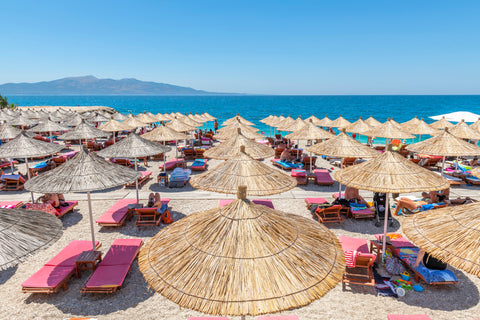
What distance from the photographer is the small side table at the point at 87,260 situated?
6.28 meters

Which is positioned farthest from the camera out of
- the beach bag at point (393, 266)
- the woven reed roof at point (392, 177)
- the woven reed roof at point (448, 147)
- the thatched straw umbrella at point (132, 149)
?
the woven reed roof at point (448, 147)

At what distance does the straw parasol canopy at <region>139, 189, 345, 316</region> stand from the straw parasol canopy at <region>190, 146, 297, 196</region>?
2.32m

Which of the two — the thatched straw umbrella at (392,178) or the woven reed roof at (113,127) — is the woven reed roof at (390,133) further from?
the woven reed roof at (113,127)

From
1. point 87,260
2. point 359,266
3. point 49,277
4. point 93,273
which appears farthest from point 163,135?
point 359,266

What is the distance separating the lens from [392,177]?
6516 millimetres

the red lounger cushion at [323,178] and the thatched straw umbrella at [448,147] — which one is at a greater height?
the thatched straw umbrella at [448,147]

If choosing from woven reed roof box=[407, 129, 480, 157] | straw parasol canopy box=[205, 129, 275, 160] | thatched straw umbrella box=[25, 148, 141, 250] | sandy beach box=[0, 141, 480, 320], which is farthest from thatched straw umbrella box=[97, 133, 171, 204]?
woven reed roof box=[407, 129, 480, 157]

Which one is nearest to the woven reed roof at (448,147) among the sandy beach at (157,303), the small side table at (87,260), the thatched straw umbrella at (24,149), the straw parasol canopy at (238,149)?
the sandy beach at (157,303)

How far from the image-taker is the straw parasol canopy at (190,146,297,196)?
244 inches

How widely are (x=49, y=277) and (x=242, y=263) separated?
Answer: 16.7ft

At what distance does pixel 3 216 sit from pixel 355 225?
9093 millimetres

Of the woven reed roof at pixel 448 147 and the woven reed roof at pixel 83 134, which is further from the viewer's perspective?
the woven reed roof at pixel 83 134

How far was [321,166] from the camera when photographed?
55.9 feet

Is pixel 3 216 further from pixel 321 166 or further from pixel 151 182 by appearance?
pixel 321 166
